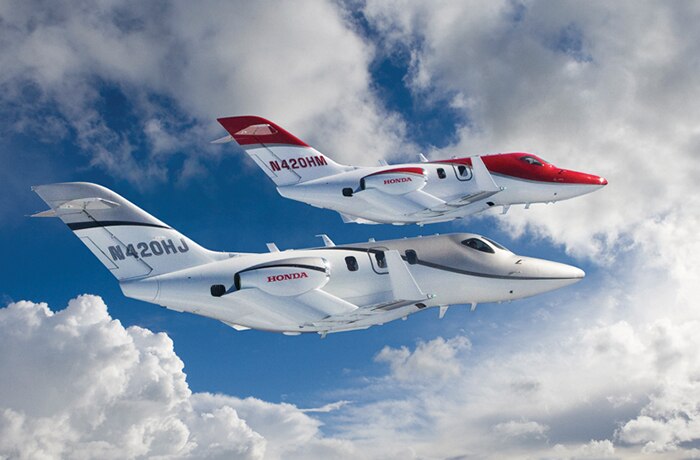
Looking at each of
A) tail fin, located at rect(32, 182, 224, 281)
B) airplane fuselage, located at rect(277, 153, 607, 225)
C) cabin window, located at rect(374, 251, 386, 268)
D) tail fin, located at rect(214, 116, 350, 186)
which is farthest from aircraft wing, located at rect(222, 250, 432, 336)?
tail fin, located at rect(214, 116, 350, 186)

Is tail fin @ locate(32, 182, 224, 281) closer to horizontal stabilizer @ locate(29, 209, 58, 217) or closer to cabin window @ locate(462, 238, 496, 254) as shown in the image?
horizontal stabilizer @ locate(29, 209, 58, 217)

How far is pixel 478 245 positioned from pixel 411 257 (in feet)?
9.83

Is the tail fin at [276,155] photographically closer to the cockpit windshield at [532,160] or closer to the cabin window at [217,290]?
the cockpit windshield at [532,160]

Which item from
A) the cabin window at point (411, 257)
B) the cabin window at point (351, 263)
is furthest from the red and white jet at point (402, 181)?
the cabin window at point (351, 263)

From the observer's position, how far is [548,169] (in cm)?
3500

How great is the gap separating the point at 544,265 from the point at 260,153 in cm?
1364

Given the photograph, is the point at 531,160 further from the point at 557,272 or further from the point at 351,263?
the point at 351,263

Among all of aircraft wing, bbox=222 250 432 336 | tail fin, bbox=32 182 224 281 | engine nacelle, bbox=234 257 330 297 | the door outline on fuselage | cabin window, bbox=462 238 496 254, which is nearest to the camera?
aircraft wing, bbox=222 250 432 336

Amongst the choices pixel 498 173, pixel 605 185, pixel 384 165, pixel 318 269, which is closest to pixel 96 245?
pixel 318 269

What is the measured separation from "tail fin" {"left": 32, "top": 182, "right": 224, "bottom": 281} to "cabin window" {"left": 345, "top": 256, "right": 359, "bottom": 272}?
5.11 meters

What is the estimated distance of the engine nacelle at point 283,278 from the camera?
2330 centimetres

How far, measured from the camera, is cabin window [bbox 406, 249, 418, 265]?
26.0 m

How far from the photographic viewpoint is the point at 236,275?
77.5ft

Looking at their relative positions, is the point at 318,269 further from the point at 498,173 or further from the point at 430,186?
the point at 498,173
